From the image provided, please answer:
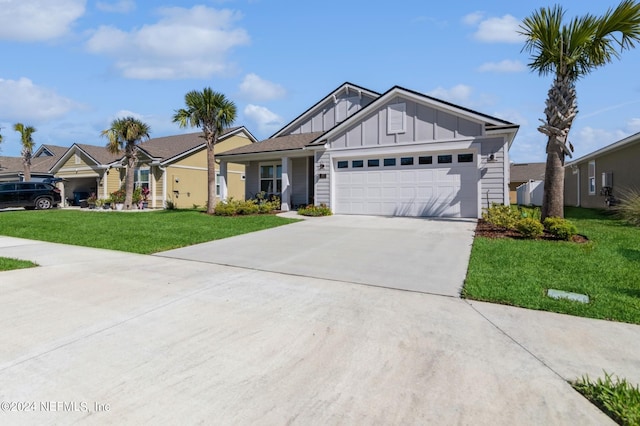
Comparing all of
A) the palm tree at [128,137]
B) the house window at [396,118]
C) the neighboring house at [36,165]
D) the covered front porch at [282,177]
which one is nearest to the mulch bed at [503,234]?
the house window at [396,118]

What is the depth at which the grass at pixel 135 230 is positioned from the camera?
30.2ft

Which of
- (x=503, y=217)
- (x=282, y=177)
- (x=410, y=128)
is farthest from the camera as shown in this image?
(x=282, y=177)

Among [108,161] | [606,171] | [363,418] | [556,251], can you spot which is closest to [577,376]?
[363,418]

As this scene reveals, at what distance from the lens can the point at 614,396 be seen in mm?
2424

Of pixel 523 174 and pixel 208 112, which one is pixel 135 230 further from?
pixel 523 174

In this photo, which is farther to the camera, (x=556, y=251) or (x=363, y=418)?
(x=556, y=251)

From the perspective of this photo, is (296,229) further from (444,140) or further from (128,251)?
(444,140)

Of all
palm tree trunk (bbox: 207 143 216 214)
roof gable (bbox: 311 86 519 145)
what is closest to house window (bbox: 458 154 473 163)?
roof gable (bbox: 311 86 519 145)

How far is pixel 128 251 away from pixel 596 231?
41.1 ft

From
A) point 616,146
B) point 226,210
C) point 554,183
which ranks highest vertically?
point 616,146

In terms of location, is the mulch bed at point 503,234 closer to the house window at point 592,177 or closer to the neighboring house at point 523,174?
the house window at point 592,177

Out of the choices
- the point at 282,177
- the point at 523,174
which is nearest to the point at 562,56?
the point at 282,177

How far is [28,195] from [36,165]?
15108 millimetres

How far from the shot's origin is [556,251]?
7.22 metres
